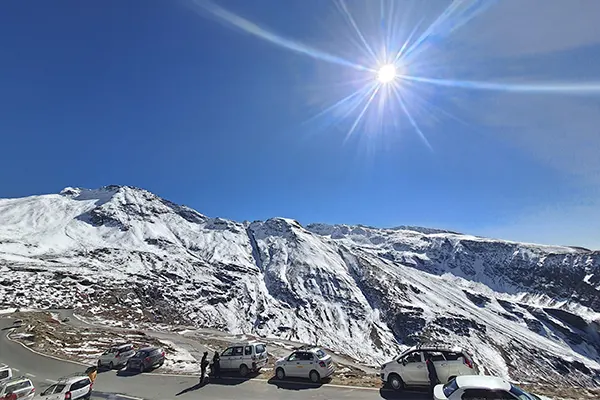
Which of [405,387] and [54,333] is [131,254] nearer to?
[54,333]

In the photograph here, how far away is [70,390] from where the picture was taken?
62.7 ft

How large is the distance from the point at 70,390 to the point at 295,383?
1282cm

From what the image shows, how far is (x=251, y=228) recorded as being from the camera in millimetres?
191000

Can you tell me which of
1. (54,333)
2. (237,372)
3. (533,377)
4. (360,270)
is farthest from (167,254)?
(533,377)

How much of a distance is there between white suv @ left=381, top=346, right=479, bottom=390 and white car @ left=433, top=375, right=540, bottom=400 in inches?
200

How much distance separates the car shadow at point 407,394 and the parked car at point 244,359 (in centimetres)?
1015

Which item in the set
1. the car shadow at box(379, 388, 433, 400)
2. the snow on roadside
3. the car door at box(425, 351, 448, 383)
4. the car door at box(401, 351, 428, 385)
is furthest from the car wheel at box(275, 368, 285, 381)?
the car door at box(425, 351, 448, 383)

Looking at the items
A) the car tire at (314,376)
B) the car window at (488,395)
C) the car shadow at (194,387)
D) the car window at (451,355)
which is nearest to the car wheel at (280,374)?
the car tire at (314,376)

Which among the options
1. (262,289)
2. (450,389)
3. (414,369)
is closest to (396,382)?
(414,369)

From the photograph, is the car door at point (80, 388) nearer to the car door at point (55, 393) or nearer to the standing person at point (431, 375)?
the car door at point (55, 393)

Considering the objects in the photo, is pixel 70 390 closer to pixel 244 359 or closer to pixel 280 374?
pixel 244 359

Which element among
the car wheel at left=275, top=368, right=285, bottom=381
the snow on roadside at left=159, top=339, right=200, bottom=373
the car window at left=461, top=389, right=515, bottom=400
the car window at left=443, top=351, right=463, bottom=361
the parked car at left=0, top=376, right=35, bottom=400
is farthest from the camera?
the snow on roadside at left=159, top=339, right=200, bottom=373

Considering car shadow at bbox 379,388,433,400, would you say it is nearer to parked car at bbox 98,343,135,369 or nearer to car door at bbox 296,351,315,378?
car door at bbox 296,351,315,378

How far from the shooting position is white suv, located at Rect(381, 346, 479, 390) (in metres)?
16.0
